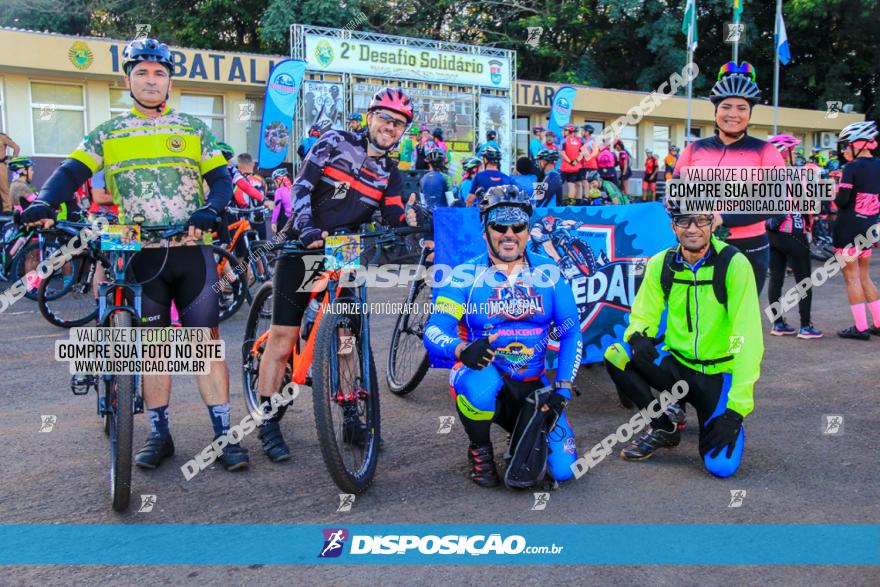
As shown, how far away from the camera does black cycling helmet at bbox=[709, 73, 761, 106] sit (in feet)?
18.6

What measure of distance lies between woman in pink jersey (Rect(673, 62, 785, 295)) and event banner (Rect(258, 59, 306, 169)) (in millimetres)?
14657

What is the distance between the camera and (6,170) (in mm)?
13156

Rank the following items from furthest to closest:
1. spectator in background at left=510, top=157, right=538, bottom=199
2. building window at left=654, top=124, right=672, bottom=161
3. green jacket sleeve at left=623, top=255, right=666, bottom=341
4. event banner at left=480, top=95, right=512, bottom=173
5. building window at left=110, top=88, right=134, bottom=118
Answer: building window at left=654, top=124, right=672, bottom=161 → event banner at left=480, top=95, right=512, bottom=173 → building window at left=110, top=88, right=134, bottom=118 → spectator in background at left=510, top=157, right=538, bottom=199 → green jacket sleeve at left=623, top=255, right=666, bottom=341

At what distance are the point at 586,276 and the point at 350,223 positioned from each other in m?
2.37

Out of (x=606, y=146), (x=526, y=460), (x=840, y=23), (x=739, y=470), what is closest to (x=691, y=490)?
(x=739, y=470)

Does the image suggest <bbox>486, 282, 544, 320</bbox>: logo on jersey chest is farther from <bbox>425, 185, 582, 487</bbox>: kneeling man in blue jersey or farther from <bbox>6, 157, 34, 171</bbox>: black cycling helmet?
<bbox>6, 157, 34, 171</bbox>: black cycling helmet

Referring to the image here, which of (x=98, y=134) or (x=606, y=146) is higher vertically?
(x=606, y=146)

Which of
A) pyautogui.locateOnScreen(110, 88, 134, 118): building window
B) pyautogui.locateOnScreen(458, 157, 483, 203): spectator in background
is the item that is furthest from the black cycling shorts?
pyautogui.locateOnScreen(110, 88, 134, 118): building window

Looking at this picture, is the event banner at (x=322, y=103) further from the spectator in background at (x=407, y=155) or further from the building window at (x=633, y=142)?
the building window at (x=633, y=142)

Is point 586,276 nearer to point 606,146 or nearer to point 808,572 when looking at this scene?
point 808,572

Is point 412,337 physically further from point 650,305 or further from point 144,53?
point 144,53

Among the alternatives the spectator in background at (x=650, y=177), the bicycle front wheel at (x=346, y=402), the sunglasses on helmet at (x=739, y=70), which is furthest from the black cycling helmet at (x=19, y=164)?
the spectator in background at (x=650, y=177)

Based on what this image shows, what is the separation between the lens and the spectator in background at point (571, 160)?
→ 18406 millimetres

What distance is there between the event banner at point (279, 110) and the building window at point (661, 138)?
17.9 m
